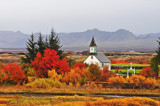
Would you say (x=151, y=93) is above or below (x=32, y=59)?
below

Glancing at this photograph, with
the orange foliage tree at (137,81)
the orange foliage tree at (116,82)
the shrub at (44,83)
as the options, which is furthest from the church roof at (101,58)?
the shrub at (44,83)

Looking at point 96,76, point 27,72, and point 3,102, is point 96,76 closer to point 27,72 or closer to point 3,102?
point 27,72

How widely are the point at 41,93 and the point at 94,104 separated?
47.1 ft

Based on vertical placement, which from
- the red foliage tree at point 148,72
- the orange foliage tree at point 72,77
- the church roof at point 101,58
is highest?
the church roof at point 101,58

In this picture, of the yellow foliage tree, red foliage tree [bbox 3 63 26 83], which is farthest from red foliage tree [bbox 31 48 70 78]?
red foliage tree [bbox 3 63 26 83]

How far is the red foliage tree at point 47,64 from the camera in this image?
153 feet

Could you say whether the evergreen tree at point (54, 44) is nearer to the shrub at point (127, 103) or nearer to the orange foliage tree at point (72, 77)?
the orange foliage tree at point (72, 77)

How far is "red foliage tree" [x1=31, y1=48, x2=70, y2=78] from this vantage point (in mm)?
46781

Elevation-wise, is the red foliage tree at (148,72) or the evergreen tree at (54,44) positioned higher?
the evergreen tree at (54,44)

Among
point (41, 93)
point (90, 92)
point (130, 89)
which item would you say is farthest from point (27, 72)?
point (130, 89)

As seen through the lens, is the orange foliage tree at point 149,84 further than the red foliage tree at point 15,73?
No

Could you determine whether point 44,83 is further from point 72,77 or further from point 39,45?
point 39,45

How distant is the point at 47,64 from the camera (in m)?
46.8

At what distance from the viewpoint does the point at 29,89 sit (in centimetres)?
4216
